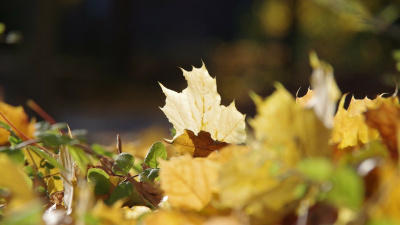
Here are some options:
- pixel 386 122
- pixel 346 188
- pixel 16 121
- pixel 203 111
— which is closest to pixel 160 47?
pixel 16 121

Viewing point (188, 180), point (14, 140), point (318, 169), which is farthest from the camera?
point (14, 140)

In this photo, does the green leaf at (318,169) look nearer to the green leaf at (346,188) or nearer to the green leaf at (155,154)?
the green leaf at (346,188)

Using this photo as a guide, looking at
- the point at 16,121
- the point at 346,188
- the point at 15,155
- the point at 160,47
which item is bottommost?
the point at 346,188

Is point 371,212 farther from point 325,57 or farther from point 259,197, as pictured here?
point 325,57

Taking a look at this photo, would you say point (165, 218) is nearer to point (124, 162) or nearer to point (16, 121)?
point (124, 162)

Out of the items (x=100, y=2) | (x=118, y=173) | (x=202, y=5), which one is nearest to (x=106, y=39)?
(x=100, y=2)

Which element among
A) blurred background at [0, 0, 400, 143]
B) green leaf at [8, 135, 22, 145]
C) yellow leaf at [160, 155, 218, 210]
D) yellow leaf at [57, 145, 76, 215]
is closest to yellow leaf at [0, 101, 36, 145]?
green leaf at [8, 135, 22, 145]
